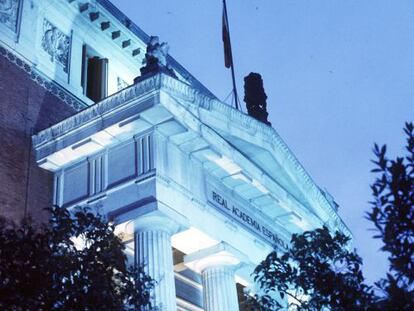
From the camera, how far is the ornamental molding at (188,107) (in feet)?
58.5

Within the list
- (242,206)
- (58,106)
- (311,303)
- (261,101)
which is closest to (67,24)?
(58,106)

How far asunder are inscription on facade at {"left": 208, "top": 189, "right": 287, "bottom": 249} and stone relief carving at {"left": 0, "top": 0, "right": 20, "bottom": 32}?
8129 mm

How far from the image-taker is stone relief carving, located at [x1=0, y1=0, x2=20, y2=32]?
2102 cm

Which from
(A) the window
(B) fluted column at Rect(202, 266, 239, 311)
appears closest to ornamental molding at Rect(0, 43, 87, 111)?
(A) the window

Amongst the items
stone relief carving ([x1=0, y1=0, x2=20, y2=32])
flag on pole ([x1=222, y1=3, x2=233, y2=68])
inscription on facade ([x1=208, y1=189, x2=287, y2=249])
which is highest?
flag on pole ([x1=222, y1=3, x2=233, y2=68])

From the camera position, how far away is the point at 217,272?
1925 centimetres

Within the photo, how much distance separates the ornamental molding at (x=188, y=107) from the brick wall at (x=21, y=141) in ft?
2.06

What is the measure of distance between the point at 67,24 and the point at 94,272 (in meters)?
13.6

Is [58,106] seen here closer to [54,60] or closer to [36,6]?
[54,60]

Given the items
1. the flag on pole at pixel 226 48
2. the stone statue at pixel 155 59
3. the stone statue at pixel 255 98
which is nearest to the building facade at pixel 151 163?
the stone statue at pixel 155 59

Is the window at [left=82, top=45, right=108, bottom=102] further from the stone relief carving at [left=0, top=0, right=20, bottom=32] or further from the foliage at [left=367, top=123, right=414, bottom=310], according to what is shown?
the foliage at [left=367, top=123, right=414, bottom=310]

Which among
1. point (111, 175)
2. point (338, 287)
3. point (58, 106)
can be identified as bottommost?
point (338, 287)

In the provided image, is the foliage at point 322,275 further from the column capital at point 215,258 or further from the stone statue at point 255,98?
the stone statue at point 255,98

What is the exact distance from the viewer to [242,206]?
21172 mm
